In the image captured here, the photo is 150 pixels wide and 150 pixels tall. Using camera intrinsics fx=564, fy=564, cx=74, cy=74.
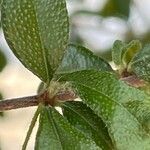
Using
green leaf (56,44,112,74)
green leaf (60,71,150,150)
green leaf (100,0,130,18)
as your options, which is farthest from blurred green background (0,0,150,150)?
green leaf (60,71,150,150)

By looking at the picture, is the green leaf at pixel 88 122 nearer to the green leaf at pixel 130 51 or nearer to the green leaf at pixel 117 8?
the green leaf at pixel 130 51

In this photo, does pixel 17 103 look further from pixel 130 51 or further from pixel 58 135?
pixel 130 51

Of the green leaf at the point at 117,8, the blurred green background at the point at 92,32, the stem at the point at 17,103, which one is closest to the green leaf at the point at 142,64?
the stem at the point at 17,103

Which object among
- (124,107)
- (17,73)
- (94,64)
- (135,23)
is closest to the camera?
(124,107)

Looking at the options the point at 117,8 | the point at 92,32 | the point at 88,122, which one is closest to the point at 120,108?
the point at 88,122

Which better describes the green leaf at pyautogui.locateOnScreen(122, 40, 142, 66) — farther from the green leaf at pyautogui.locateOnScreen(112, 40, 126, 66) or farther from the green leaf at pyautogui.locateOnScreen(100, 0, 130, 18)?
the green leaf at pyautogui.locateOnScreen(100, 0, 130, 18)

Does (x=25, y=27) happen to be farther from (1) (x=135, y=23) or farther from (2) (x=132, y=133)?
(1) (x=135, y=23)

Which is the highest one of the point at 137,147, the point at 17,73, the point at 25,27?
the point at 25,27

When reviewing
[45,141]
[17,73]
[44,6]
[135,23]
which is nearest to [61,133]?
[45,141]
